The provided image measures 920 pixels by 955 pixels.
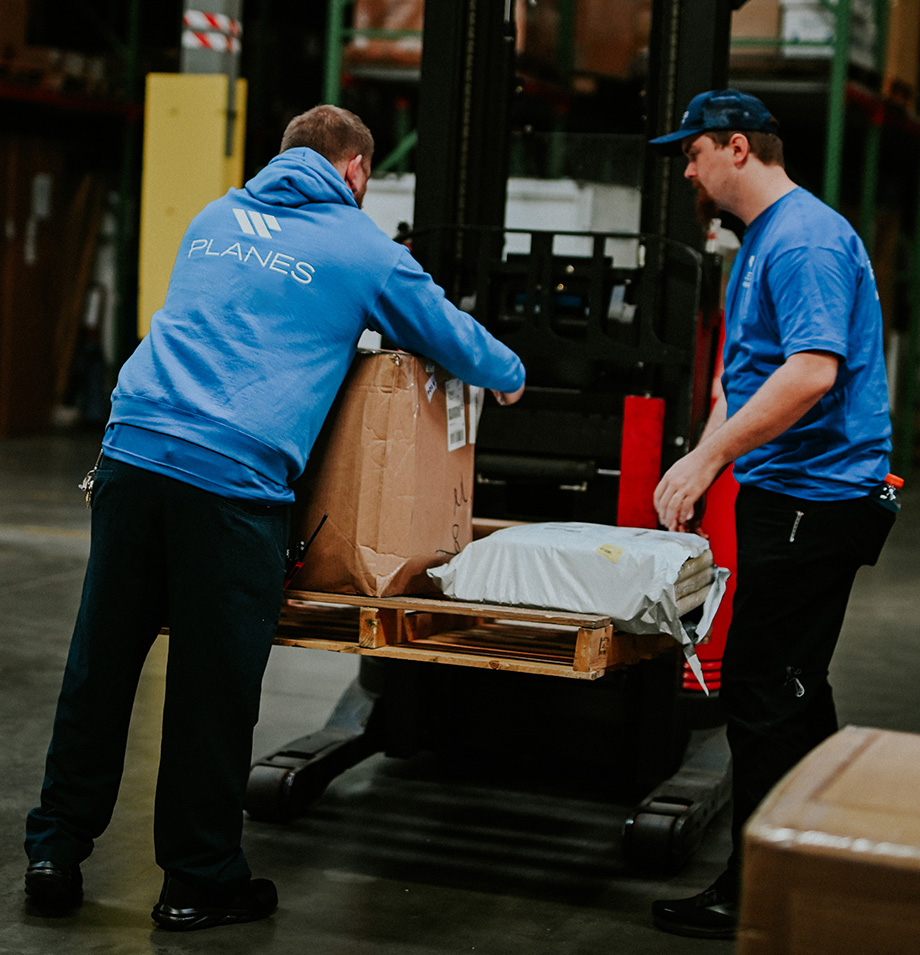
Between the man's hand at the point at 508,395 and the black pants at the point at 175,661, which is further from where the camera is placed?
the man's hand at the point at 508,395

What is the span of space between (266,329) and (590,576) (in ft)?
3.11

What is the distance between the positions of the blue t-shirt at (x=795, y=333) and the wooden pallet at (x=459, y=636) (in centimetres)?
54

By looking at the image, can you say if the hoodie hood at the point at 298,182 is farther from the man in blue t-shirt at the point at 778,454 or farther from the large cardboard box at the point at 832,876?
the large cardboard box at the point at 832,876

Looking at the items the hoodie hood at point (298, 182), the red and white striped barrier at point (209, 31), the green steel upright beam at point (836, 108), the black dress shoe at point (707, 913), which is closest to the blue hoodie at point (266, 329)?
the hoodie hood at point (298, 182)

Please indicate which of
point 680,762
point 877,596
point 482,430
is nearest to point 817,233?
point 482,430

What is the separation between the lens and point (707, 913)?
332 centimetres

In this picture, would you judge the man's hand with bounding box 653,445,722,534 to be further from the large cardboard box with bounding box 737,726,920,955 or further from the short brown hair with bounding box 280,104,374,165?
the large cardboard box with bounding box 737,726,920,955

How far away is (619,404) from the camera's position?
426 cm

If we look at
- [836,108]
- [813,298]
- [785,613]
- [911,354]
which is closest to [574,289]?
[813,298]

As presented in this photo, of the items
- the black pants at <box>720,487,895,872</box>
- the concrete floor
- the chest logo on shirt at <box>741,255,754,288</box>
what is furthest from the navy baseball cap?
the concrete floor

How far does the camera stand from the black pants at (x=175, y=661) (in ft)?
10.1

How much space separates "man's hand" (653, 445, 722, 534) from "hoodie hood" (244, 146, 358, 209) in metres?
1.00

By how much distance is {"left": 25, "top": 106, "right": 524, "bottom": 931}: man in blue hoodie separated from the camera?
307 cm

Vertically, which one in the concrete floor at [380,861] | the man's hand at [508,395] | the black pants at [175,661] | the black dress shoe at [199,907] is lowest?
the concrete floor at [380,861]
